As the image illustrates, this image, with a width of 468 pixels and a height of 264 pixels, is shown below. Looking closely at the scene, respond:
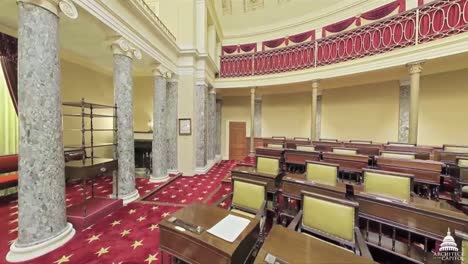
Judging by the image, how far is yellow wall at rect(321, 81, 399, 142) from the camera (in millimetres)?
7559

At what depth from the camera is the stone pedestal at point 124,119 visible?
4.02 metres

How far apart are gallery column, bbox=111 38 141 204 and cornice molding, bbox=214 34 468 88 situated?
523cm

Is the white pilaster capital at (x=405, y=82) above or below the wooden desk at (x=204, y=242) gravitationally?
above

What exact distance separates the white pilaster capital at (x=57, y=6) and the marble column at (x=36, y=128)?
0.5 inches

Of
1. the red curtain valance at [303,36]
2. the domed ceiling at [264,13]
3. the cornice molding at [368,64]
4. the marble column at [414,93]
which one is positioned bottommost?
the marble column at [414,93]

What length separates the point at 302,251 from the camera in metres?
1.41

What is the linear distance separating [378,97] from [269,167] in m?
6.72

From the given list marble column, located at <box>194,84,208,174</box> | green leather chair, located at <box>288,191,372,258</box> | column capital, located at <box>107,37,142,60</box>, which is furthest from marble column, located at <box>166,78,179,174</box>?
green leather chair, located at <box>288,191,372,258</box>

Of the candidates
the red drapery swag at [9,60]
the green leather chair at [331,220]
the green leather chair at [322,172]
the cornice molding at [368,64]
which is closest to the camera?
the green leather chair at [331,220]

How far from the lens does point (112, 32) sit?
3.62 meters

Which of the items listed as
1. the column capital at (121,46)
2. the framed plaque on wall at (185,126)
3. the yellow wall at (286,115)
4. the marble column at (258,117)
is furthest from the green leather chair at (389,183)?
the marble column at (258,117)

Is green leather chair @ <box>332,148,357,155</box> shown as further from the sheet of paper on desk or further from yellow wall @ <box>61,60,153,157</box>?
yellow wall @ <box>61,60,153,157</box>

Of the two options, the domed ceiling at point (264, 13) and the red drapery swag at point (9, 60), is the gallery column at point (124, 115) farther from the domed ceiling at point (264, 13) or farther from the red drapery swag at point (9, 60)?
the domed ceiling at point (264, 13)

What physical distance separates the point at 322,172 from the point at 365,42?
508 cm
